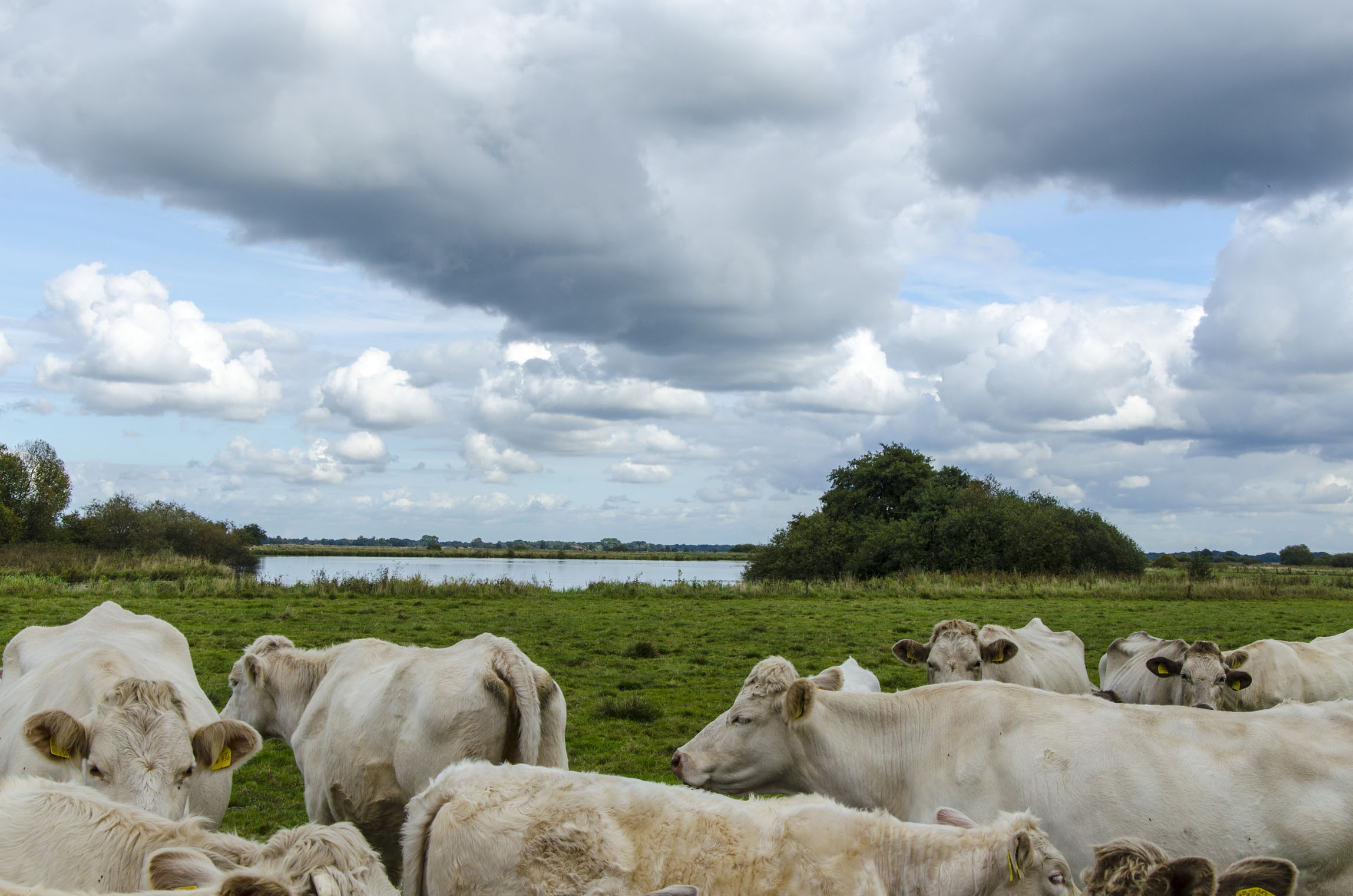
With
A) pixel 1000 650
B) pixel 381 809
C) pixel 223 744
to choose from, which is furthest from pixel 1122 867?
pixel 1000 650

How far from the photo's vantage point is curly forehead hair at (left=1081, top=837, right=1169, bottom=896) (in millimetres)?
3346

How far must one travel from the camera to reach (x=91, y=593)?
27.4 meters

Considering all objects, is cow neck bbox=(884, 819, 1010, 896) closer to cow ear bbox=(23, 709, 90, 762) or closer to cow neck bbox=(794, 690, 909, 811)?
cow neck bbox=(794, 690, 909, 811)

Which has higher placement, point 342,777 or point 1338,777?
point 1338,777

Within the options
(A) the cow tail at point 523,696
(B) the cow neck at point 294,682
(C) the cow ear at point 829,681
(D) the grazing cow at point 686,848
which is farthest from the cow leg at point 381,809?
(C) the cow ear at point 829,681

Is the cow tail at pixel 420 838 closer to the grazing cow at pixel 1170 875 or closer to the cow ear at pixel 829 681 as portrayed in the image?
the grazing cow at pixel 1170 875

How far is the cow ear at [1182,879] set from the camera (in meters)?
3.23

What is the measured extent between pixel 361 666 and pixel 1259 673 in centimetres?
924

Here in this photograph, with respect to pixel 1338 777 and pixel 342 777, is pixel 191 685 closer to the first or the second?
pixel 342 777

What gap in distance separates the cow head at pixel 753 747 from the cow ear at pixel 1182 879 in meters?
2.68

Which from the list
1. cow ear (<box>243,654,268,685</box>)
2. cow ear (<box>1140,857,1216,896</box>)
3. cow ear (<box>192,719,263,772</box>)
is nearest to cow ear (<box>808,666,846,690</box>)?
cow ear (<box>1140,857,1216,896</box>)

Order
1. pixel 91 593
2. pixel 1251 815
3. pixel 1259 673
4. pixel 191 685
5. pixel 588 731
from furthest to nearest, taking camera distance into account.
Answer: pixel 91 593
pixel 588 731
pixel 1259 673
pixel 191 685
pixel 1251 815

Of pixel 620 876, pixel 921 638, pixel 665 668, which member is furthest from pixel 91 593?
pixel 620 876

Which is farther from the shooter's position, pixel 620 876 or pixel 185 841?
pixel 185 841
